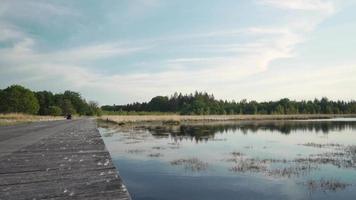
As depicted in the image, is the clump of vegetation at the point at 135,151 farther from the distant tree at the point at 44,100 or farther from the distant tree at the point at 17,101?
the distant tree at the point at 44,100

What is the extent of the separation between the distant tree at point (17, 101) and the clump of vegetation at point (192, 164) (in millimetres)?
124356

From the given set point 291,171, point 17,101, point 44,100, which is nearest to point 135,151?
point 291,171

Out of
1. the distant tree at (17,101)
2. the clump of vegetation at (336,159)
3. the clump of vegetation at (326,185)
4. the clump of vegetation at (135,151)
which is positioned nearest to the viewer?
the clump of vegetation at (326,185)

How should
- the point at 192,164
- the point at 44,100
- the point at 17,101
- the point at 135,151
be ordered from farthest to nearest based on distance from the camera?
the point at 44,100, the point at 17,101, the point at 135,151, the point at 192,164

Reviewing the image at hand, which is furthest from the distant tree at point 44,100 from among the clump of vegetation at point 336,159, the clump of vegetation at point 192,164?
the clump of vegetation at point 336,159

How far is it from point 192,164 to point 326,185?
9.02m

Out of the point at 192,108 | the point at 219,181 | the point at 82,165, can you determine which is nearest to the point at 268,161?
the point at 219,181

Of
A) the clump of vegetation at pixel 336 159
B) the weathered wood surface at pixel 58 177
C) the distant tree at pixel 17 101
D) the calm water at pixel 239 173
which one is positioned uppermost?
the distant tree at pixel 17 101

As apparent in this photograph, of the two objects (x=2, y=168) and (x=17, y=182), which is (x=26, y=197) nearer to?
(x=17, y=182)

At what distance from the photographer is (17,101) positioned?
135125 mm

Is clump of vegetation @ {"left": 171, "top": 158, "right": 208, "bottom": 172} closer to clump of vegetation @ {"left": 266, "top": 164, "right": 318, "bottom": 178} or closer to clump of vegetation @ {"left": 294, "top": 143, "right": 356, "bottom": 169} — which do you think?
clump of vegetation @ {"left": 266, "top": 164, "right": 318, "bottom": 178}

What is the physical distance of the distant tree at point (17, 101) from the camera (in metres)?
135

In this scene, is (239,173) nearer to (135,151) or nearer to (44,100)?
(135,151)

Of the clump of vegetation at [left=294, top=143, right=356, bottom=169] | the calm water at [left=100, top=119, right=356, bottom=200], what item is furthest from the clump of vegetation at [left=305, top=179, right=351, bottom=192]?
the clump of vegetation at [left=294, top=143, right=356, bottom=169]
